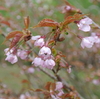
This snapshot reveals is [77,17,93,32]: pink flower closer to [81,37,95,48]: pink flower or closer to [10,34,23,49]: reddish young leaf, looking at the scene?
[81,37,95,48]: pink flower

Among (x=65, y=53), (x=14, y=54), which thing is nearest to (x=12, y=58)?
(x=14, y=54)

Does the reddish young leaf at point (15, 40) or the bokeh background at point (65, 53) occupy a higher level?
the reddish young leaf at point (15, 40)

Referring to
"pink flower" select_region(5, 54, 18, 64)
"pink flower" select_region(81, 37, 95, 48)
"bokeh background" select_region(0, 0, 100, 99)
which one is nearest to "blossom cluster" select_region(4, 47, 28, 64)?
"pink flower" select_region(5, 54, 18, 64)

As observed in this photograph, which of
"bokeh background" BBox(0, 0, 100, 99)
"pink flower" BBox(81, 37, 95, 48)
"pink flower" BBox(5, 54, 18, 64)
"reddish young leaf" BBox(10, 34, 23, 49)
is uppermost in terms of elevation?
"reddish young leaf" BBox(10, 34, 23, 49)

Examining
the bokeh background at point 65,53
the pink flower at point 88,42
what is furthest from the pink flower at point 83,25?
the bokeh background at point 65,53

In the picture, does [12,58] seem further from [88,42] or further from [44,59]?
[88,42]

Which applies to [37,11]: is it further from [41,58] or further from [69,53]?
[41,58]

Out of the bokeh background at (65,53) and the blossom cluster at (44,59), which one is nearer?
the blossom cluster at (44,59)

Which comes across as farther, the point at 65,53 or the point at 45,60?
the point at 65,53

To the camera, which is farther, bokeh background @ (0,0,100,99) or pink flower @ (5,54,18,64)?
bokeh background @ (0,0,100,99)

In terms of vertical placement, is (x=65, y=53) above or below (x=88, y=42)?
below

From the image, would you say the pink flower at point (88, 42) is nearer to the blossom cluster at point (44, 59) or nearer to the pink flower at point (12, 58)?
the blossom cluster at point (44, 59)
